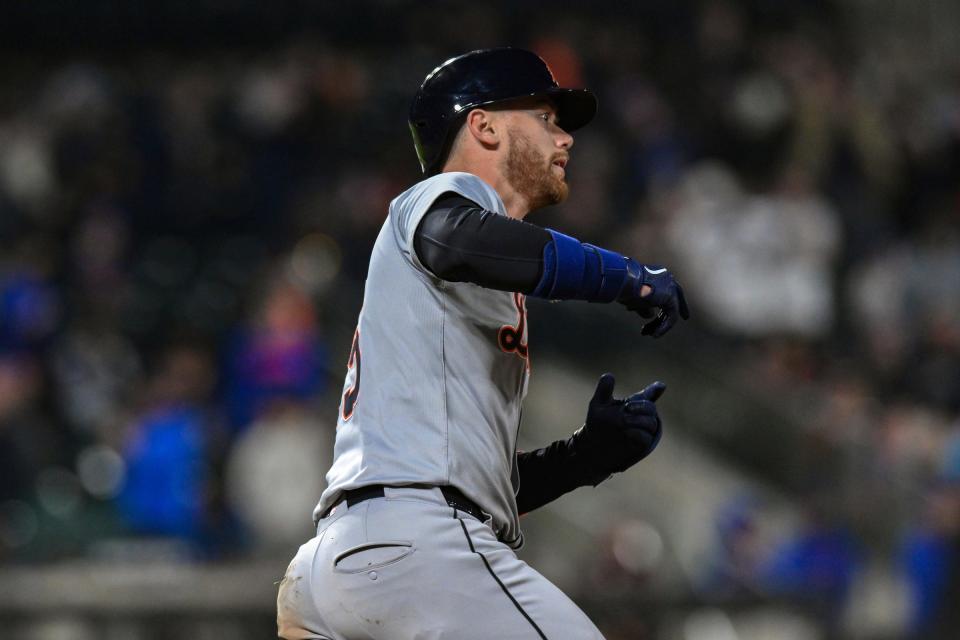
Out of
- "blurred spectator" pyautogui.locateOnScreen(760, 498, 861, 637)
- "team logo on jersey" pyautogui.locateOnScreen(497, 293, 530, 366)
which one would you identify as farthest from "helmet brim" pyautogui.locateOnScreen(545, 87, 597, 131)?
"blurred spectator" pyautogui.locateOnScreen(760, 498, 861, 637)

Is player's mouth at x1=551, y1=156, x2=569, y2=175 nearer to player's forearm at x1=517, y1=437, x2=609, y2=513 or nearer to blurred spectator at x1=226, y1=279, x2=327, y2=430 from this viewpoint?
player's forearm at x1=517, y1=437, x2=609, y2=513

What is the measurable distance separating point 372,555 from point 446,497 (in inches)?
8.1

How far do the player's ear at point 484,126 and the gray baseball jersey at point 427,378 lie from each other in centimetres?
17

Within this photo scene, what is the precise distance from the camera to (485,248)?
3.09 metres

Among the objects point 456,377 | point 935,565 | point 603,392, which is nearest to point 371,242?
point 935,565

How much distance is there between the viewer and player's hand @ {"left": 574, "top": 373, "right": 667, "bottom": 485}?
3.67 meters

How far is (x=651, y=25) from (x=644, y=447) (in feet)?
32.1

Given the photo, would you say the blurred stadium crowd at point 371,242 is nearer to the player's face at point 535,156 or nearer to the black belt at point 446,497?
the player's face at point 535,156

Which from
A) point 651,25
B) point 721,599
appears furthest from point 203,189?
point 721,599

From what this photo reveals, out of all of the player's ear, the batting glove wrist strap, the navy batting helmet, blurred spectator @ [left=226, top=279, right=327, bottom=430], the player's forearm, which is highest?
the navy batting helmet

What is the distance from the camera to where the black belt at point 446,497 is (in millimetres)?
3266

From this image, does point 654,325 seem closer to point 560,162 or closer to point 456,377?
point 456,377

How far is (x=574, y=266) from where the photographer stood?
3131 millimetres

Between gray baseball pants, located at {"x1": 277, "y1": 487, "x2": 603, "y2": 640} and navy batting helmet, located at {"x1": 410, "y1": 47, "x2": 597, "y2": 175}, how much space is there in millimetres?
862
